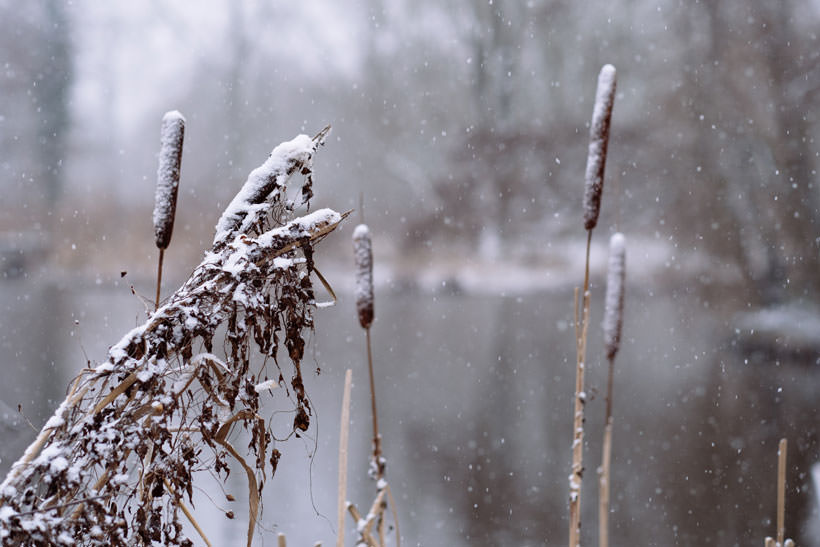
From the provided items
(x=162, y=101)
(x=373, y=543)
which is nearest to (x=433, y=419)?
(x=162, y=101)

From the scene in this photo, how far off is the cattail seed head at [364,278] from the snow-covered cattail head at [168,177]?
0.20m

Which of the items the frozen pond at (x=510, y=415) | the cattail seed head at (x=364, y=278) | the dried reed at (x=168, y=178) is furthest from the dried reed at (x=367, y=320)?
the frozen pond at (x=510, y=415)

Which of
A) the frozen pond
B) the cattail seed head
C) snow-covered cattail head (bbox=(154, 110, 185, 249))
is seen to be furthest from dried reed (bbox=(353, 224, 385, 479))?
the frozen pond

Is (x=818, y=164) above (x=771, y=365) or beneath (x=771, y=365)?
above

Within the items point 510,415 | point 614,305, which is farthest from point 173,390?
point 510,415

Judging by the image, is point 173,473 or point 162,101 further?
point 162,101

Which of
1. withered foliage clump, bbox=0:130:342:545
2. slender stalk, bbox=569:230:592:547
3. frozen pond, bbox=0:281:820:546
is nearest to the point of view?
withered foliage clump, bbox=0:130:342:545

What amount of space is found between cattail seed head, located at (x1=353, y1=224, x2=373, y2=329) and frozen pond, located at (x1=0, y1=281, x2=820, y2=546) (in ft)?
4.20

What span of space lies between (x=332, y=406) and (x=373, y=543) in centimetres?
471

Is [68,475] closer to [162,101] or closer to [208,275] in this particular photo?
[208,275]

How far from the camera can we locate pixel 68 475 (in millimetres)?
549

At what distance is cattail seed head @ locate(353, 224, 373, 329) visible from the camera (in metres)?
0.60

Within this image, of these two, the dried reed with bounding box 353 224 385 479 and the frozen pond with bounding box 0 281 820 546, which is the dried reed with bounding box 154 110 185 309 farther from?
the frozen pond with bounding box 0 281 820 546

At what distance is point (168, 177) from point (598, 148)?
0.44 m
